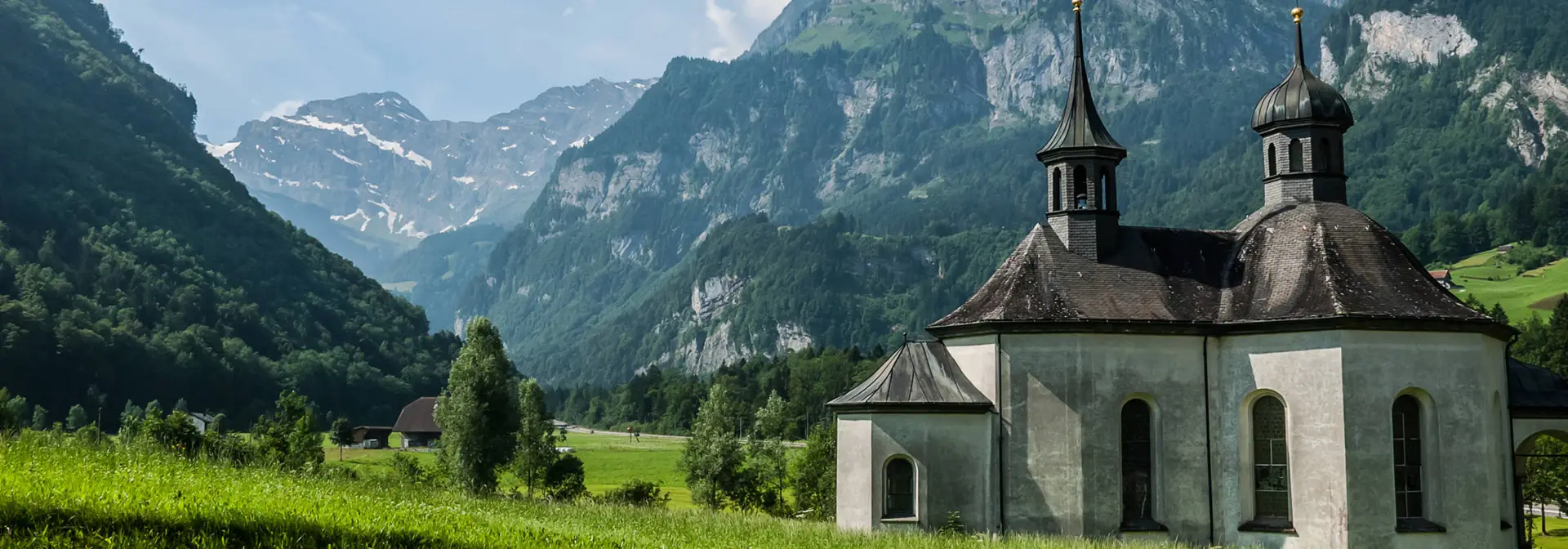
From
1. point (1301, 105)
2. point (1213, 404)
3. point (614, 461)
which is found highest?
point (1301, 105)

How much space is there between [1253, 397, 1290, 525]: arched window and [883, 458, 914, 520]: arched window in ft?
30.4

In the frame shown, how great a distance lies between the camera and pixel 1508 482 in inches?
1433

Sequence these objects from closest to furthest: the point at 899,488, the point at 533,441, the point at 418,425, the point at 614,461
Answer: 1. the point at 899,488
2. the point at 533,441
3. the point at 614,461
4. the point at 418,425

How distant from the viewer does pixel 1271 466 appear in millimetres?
35188

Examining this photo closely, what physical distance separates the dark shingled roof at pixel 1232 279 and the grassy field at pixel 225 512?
11773 mm

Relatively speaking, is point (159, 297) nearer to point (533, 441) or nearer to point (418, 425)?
point (418, 425)

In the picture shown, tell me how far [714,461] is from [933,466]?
32681 millimetres

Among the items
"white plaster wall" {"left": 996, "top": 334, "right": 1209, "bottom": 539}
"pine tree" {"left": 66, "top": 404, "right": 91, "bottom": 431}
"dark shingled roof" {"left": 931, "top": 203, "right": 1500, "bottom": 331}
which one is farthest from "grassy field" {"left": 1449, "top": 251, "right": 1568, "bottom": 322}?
"pine tree" {"left": 66, "top": 404, "right": 91, "bottom": 431}

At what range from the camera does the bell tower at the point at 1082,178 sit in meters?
38.4

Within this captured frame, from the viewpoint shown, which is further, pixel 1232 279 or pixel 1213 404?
pixel 1232 279

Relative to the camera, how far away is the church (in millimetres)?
33594

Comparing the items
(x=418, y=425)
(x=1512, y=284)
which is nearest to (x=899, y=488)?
(x=418, y=425)

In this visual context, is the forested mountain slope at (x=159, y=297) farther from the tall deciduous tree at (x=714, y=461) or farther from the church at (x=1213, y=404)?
the church at (x=1213, y=404)

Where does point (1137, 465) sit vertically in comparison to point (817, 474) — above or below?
above
